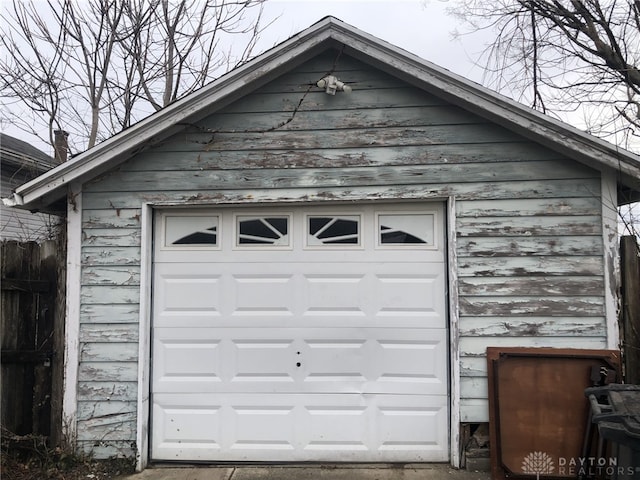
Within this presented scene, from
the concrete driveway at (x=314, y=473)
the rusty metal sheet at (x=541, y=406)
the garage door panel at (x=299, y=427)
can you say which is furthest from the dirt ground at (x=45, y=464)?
the rusty metal sheet at (x=541, y=406)

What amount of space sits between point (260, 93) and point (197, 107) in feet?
2.04

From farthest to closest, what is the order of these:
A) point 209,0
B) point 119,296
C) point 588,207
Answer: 1. point 209,0
2. point 119,296
3. point 588,207

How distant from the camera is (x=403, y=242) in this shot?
446 centimetres

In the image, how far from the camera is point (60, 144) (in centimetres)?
1057

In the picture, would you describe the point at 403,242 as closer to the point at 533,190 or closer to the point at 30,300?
the point at 533,190

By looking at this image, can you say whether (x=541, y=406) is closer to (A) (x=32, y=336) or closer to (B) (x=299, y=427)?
(B) (x=299, y=427)

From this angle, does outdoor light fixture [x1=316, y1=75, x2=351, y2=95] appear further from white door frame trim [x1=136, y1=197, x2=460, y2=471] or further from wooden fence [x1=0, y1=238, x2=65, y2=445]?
wooden fence [x1=0, y1=238, x2=65, y2=445]

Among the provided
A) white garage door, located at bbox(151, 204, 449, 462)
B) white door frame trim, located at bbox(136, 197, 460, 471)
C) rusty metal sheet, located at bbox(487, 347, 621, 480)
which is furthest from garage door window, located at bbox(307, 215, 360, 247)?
rusty metal sheet, located at bbox(487, 347, 621, 480)

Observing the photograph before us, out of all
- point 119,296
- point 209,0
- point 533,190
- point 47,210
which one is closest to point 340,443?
point 119,296

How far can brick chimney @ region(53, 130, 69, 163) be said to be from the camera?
34.1 ft

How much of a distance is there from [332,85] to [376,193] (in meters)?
1.08

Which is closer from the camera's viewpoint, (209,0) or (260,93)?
(260,93)

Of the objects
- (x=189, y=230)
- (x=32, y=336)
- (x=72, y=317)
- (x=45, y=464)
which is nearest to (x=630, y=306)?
(x=189, y=230)
